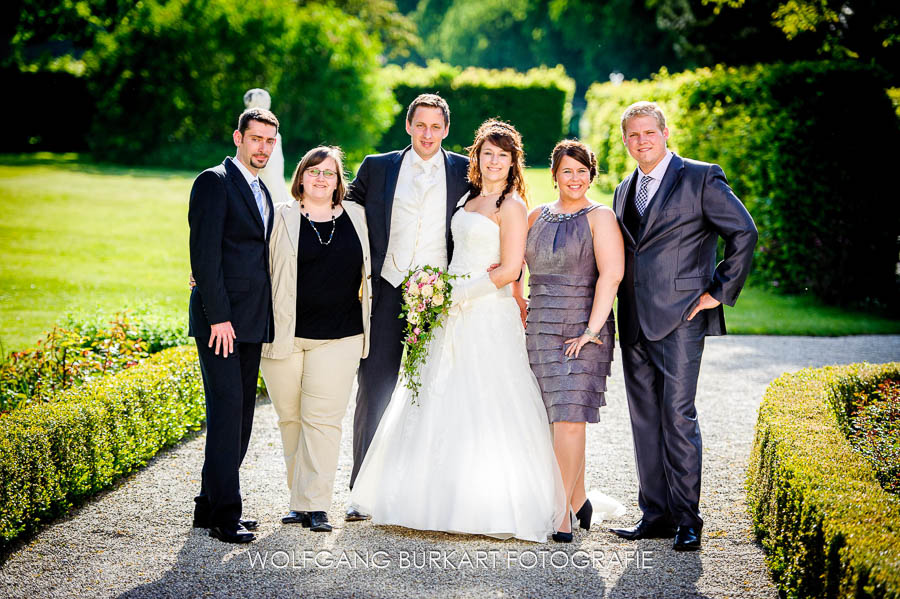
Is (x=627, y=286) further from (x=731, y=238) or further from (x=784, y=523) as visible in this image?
(x=784, y=523)

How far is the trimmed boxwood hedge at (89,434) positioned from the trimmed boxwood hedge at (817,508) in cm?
375

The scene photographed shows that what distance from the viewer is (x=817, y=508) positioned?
3670 mm

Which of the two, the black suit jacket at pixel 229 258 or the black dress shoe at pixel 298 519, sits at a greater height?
the black suit jacket at pixel 229 258

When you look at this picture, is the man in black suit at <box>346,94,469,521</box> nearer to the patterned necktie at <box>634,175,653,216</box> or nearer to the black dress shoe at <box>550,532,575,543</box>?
the patterned necktie at <box>634,175,653,216</box>

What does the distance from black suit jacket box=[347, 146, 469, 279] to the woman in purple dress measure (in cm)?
69

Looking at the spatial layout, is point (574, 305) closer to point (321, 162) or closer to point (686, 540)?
point (686, 540)

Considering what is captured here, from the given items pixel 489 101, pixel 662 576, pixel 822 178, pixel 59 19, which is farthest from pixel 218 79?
pixel 662 576

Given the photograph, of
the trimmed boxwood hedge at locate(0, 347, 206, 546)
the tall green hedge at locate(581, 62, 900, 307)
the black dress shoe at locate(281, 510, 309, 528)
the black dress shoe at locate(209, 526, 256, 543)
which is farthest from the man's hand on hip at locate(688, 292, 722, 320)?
the tall green hedge at locate(581, 62, 900, 307)

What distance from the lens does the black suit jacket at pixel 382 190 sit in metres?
5.01

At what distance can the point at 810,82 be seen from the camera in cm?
1166

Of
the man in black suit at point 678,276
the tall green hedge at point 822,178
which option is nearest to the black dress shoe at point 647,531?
the man in black suit at point 678,276

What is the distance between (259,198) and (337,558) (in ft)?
6.22

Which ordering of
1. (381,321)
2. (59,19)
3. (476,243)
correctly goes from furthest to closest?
1. (59,19)
2. (381,321)
3. (476,243)

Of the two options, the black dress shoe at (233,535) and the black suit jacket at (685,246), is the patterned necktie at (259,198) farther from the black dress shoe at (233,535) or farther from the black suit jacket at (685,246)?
the black suit jacket at (685,246)
